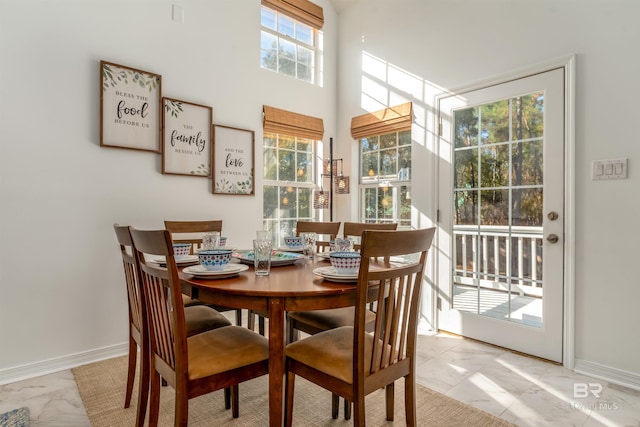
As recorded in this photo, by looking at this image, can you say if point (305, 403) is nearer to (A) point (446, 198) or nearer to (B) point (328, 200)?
(A) point (446, 198)

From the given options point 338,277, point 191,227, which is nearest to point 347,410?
point 338,277

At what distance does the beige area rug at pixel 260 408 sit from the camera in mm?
1740

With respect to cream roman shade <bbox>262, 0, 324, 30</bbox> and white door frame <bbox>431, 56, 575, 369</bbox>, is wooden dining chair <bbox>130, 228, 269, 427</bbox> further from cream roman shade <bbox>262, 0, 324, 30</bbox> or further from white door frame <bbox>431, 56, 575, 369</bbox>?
cream roman shade <bbox>262, 0, 324, 30</bbox>

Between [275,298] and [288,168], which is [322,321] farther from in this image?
[288,168]

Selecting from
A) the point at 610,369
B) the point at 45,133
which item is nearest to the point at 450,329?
the point at 610,369

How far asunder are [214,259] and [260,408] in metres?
0.94

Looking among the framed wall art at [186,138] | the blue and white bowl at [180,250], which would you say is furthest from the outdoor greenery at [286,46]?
the blue and white bowl at [180,250]

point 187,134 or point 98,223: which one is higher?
point 187,134

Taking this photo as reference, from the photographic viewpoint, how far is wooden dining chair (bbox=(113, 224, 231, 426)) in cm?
153

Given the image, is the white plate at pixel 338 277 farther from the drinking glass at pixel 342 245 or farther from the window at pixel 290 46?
the window at pixel 290 46

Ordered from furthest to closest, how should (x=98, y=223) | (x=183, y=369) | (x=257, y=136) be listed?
1. (x=257, y=136)
2. (x=98, y=223)
3. (x=183, y=369)

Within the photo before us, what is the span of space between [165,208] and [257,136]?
43.8 inches

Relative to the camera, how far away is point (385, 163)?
3.68 m

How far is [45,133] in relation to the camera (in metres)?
2.27
